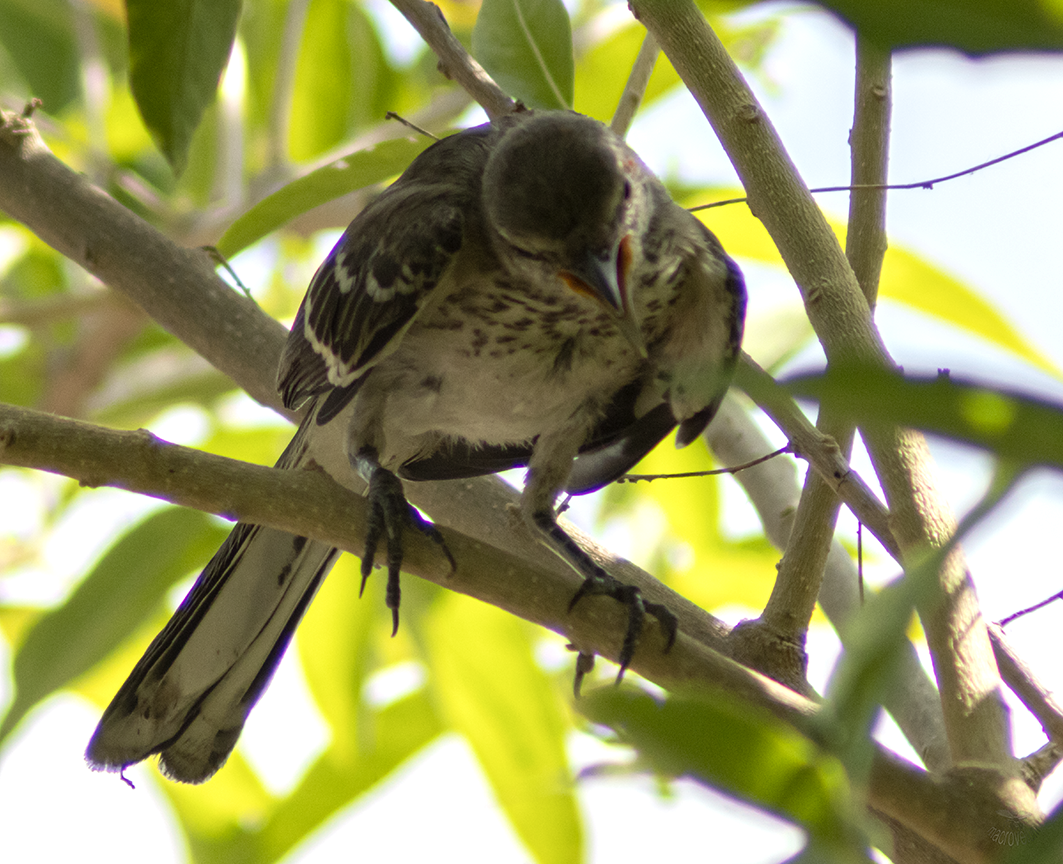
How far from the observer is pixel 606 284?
158 cm

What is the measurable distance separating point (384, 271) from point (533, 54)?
19.3 inches

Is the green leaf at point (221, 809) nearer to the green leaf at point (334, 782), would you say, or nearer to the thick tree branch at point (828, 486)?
the green leaf at point (334, 782)

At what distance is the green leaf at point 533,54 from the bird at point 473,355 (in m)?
0.05

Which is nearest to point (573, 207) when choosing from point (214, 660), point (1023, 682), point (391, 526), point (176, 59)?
point (391, 526)

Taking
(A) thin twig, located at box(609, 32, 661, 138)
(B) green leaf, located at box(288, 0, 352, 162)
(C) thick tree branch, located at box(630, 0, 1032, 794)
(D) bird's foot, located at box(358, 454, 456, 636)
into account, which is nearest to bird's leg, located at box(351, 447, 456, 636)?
(D) bird's foot, located at box(358, 454, 456, 636)

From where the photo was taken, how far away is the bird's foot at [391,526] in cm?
147

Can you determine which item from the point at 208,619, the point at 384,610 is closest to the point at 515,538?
the point at 208,619

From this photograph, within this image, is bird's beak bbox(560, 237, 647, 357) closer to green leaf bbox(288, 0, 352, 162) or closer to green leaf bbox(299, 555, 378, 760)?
green leaf bbox(299, 555, 378, 760)

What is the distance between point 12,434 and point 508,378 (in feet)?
2.86

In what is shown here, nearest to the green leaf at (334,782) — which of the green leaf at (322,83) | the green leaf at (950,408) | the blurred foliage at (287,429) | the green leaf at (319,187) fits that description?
the blurred foliage at (287,429)

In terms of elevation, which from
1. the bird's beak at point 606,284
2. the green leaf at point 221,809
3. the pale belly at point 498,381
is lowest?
the green leaf at point 221,809

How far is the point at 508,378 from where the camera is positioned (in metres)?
1.88

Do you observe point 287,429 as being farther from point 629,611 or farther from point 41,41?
point 41,41

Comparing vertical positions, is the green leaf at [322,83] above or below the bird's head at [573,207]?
above
